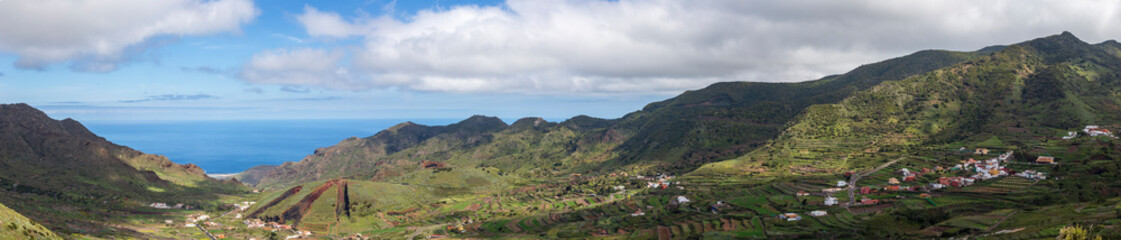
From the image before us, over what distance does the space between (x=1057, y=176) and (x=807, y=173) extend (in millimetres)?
69644

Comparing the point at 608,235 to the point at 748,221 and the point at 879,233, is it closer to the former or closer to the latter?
the point at 748,221

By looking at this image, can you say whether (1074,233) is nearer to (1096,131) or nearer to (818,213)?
(818,213)

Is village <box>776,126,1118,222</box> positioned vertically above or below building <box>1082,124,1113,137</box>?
below

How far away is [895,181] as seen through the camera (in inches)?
5576

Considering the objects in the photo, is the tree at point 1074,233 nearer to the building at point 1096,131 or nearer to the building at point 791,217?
the building at point 791,217

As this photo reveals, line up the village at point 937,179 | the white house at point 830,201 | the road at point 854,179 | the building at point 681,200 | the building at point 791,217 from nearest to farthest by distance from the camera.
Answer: the building at point 791,217 → the village at point 937,179 → the white house at point 830,201 → the road at point 854,179 → the building at point 681,200

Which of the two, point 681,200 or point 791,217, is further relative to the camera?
point 681,200

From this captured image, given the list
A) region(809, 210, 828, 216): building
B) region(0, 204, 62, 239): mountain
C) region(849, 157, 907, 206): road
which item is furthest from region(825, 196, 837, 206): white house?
region(0, 204, 62, 239): mountain

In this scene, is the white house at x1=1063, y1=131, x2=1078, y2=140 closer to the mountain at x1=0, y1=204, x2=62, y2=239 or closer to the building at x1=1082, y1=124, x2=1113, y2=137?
the building at x1=1082, y1=124, x2=1113, y2=137

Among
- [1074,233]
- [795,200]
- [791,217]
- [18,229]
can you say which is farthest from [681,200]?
[18,229]

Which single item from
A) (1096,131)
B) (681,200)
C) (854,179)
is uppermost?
(1096,131)

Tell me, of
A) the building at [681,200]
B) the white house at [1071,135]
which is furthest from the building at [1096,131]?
the building at [681,200]

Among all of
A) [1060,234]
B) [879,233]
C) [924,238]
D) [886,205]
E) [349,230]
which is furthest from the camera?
[349,230]

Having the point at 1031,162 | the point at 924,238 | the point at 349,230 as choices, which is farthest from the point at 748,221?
the point at 349,230
